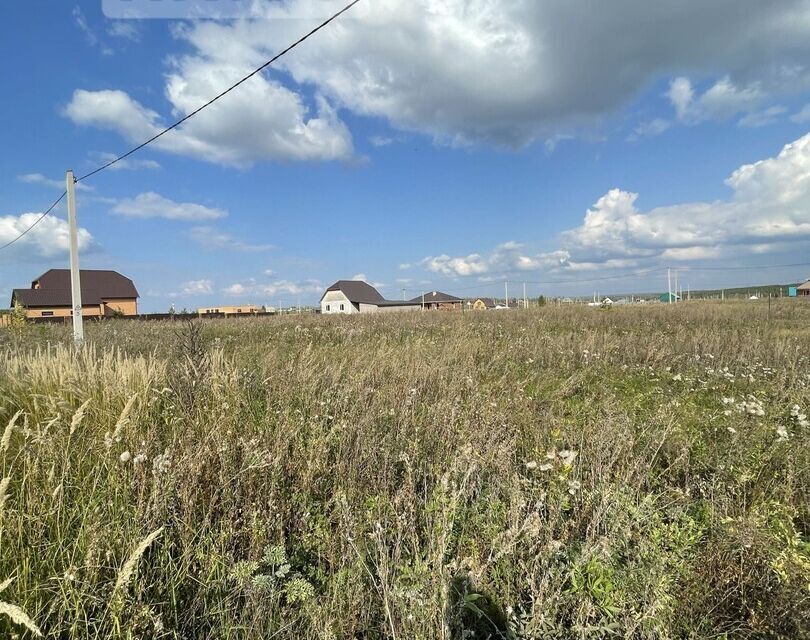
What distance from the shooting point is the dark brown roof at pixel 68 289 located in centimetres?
4156

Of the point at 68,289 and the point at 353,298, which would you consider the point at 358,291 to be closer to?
the point at 353,298

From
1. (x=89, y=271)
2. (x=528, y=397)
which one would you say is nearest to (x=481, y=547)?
(x=528, y=397)

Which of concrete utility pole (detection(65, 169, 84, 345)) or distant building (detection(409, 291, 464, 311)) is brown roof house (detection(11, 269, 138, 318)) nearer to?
concrete utility pole (detection(65, 169, 84, 345))

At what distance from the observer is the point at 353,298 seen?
61.8 m

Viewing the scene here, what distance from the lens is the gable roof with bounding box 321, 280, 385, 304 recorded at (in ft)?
204

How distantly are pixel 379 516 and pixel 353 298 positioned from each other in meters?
60.2

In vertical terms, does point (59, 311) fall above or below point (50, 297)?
below

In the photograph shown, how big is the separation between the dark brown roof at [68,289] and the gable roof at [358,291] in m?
28.0

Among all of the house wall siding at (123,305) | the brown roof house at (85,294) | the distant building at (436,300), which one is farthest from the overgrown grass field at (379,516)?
the distant building at (436,300)

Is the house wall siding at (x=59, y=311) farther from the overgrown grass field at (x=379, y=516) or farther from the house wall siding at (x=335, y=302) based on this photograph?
the overgrown grass field at (x=379, y=516)

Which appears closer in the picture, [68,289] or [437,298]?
[68,289]

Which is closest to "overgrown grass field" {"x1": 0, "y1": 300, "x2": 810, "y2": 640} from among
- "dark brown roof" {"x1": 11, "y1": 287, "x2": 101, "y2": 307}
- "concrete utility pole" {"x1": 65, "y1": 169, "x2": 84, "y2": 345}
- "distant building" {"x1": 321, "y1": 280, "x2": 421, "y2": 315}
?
"concrete utility pole" {"x1": 65, "y1": 169, "x2": 84, "y2": 345}

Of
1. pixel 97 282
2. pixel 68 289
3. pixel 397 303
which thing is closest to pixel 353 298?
pixel 397 303

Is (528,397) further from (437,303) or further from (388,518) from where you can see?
(437,303)
